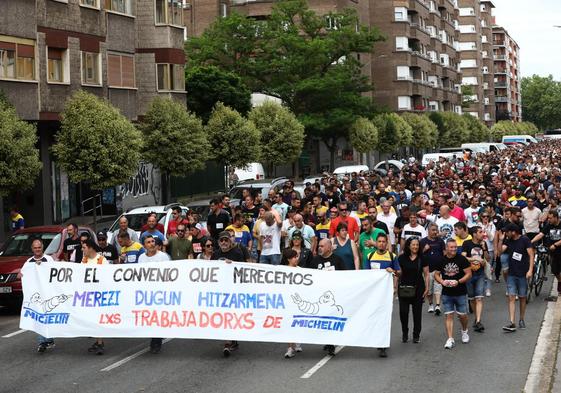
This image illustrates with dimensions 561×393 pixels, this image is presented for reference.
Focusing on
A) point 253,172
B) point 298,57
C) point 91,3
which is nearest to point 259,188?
point 91,3

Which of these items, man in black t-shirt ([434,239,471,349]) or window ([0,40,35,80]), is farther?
window ([0,40,35,80])

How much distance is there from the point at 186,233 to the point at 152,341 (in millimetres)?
3351

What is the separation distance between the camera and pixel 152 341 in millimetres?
13367

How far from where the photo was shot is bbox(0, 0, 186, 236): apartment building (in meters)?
29.8

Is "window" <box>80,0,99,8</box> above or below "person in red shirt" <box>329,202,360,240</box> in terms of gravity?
above

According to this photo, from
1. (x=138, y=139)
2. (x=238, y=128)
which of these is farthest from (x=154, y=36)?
(x=138, y=139)

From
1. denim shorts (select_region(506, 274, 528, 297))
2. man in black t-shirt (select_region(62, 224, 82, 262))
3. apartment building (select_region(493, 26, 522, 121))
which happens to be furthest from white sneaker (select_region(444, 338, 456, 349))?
apartment building (select_region(493, 26, 522, 121))

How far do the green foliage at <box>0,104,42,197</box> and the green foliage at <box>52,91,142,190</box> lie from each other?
2393mm

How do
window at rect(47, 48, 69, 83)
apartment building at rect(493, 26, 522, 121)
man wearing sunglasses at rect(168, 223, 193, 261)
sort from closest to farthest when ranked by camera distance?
man wearing sunglasses at rect(168, 223, 193, 261) → window at rect(47, 48, 69, 83) → apartment building at rect(493, 26, 522, 121)

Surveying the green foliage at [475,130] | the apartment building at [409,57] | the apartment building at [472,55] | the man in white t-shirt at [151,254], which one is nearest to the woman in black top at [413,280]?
the man in white t-shirt at [151,254]

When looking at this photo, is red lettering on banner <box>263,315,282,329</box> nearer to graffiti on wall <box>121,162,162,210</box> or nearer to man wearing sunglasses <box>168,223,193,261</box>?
man wearing sunglasses <box>168,223,193,261</box>

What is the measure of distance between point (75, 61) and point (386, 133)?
39779mm

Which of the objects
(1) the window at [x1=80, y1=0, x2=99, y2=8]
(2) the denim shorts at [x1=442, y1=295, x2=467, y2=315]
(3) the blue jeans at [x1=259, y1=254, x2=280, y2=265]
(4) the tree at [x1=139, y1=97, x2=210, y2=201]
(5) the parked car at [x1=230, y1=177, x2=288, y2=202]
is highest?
(1) the window at [x1=80, y1=0, x2=99, y2=8]

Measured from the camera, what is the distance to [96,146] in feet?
89.6
